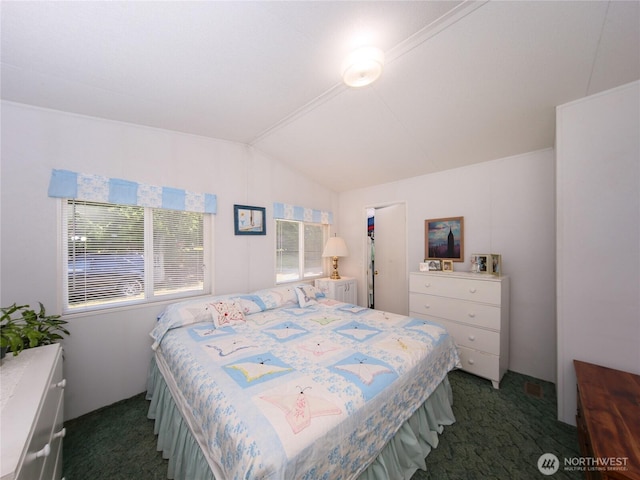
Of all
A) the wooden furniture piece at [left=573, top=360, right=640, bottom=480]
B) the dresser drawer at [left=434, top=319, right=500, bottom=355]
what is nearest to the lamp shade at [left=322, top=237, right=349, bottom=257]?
the dresser drawer at [left=434, top=319, right=500, bottom=355]

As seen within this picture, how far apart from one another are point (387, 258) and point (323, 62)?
288 centimetres

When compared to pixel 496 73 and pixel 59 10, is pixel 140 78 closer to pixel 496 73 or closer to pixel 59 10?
pixel 59 10

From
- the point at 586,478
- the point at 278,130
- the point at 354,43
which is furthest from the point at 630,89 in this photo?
the point at 278,130

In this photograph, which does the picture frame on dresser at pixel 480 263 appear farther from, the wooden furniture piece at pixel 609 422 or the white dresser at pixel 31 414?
the white dresser at pixel 31 414

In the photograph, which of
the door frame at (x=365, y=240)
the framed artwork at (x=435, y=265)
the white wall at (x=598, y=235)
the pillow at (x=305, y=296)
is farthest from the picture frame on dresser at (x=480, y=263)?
the pillow at (x=305, y=296)

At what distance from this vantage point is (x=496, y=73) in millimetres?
1690

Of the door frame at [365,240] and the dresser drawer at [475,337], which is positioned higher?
the door frame at [365,240]

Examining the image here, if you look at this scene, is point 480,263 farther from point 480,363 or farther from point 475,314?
point 480,363

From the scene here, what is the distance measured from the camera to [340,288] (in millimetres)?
3740

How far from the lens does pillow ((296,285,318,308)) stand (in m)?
2.80

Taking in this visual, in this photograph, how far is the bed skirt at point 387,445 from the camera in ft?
4.20

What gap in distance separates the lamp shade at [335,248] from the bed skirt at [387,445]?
2220 mm

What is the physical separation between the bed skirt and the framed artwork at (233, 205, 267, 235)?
5.49 ft

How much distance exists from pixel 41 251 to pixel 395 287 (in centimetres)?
392
